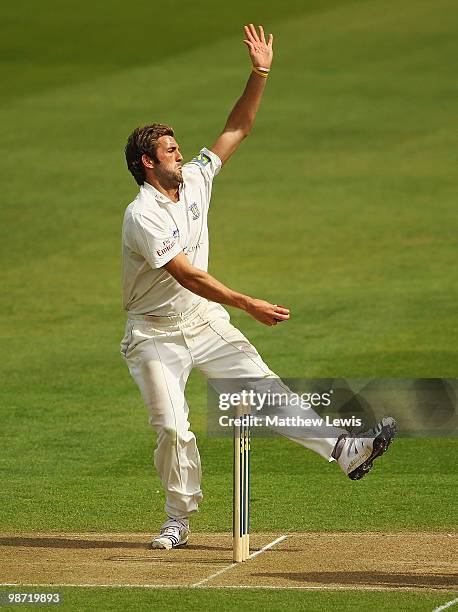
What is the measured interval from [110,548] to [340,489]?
256cm

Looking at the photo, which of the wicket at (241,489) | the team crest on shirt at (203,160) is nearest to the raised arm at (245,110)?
the team crest on shirt at (203,160)

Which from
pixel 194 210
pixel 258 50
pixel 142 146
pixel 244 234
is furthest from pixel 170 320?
pixel 244 234

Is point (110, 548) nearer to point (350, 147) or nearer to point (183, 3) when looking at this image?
point (350, 147)

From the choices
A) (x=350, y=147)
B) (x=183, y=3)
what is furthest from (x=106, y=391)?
(x=183, y=3)

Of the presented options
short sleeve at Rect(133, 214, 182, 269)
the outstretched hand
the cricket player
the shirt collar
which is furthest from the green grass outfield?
the outstretched hand

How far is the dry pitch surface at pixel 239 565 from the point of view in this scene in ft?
25.5

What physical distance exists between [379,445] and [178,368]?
1.44 meters

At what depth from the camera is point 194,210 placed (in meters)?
9.02

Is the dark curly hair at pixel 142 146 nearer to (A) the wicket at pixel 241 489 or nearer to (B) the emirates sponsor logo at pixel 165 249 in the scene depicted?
(B) the emirates sponsor logo at pixel 165 249

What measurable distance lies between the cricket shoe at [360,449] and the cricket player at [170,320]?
0.12 m

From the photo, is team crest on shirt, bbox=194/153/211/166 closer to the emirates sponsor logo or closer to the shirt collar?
the shirt collar

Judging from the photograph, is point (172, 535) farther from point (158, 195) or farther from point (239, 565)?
point (158, 195)

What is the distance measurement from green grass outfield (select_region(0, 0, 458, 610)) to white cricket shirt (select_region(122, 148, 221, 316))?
5.28 feet

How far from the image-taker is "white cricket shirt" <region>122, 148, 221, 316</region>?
28.2ft
